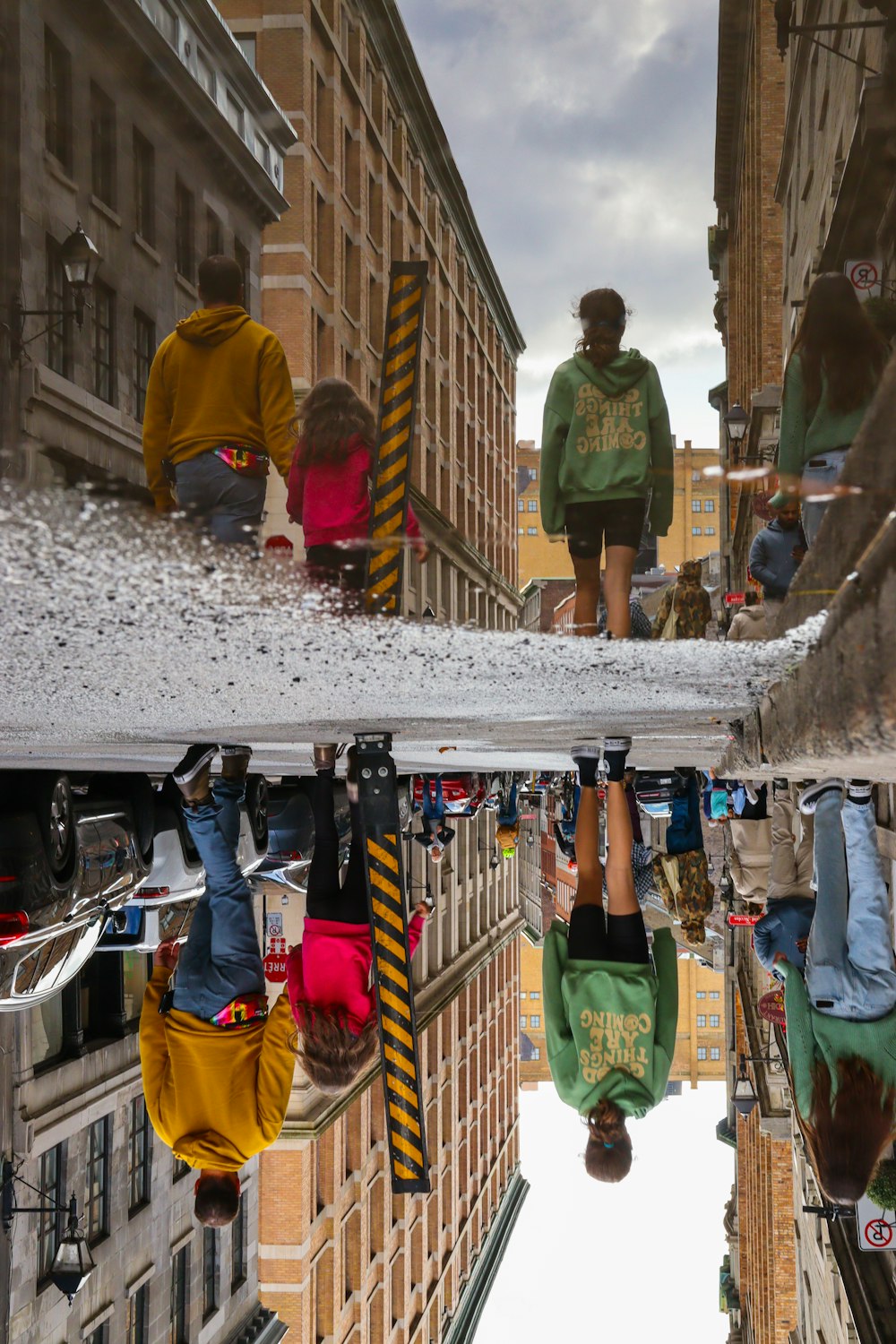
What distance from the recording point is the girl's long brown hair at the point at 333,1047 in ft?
17.6

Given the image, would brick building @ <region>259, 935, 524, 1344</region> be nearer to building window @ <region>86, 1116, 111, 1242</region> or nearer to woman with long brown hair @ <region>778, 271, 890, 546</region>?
building window @ <region>86, 1116, 111, 1242</region>

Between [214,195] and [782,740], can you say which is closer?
[214,195]

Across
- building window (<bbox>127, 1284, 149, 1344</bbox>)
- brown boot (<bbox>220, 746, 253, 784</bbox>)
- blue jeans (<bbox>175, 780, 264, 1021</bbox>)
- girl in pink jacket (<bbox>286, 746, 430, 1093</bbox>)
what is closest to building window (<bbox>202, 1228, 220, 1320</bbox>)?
building window (<bbox>127, 1284, 149, 1344</bbox>)

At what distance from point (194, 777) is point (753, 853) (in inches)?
222

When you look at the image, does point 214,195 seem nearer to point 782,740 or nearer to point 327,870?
point 782,740

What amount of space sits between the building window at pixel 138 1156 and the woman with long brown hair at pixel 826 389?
717 inches

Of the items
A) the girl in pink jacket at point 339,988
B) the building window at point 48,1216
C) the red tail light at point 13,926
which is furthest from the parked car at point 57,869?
the building window at point 48,1216

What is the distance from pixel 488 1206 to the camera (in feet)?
176

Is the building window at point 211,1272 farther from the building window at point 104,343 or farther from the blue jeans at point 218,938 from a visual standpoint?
the building window at point 104,343

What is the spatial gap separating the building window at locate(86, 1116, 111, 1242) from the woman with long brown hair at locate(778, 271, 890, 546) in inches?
686

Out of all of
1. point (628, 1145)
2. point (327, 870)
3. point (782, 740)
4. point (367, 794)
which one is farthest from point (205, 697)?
point (628, 1145)

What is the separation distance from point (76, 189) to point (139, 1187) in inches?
752

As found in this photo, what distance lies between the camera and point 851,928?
539 cm

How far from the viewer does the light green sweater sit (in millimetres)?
2359
